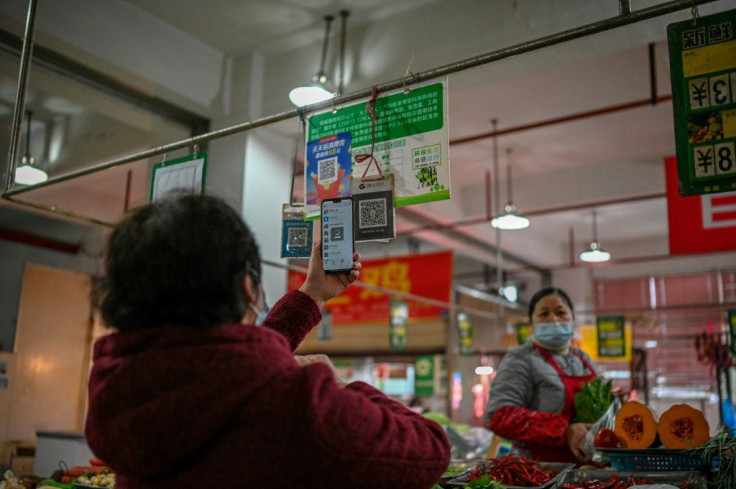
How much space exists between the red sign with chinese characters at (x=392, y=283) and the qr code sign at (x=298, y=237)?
6528 millimetres

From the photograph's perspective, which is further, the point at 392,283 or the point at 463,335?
the point at 463,335

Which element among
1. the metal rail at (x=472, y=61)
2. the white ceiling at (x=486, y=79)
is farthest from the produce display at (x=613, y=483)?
the white ceiling at (x=486, y=79)

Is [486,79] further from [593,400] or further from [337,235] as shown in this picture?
[337,235]

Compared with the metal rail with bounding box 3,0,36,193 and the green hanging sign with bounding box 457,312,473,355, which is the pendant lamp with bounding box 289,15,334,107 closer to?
the metal rail with bounding box 3,0,36,193

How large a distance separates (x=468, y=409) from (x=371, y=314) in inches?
237

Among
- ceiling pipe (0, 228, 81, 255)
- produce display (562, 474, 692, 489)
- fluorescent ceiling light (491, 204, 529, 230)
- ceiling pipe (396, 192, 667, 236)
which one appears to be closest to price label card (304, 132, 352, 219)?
produce display (562, 474, 692, 489)

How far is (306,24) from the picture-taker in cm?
561

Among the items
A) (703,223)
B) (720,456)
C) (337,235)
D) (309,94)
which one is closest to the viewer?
(337,235)

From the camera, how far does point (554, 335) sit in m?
4.16

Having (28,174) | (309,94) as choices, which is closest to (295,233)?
(309,94)

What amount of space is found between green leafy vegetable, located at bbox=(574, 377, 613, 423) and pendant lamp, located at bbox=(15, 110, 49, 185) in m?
4.42

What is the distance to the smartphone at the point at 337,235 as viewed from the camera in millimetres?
2119

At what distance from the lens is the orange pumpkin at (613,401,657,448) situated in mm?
2953

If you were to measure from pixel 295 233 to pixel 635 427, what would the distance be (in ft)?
6.01
